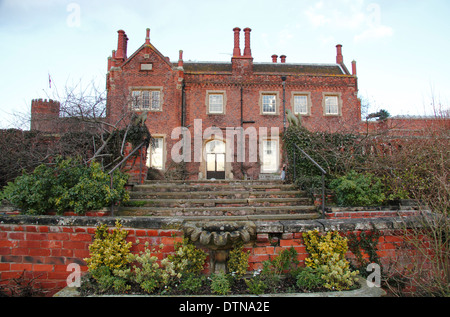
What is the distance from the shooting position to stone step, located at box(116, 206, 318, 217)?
6035mm

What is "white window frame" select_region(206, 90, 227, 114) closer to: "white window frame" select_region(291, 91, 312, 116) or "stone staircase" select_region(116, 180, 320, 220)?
"white window frame" select_region(291, 91, 312, 116)

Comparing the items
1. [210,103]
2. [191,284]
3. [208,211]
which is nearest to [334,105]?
[210,103]

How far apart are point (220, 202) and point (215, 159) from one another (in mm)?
10946

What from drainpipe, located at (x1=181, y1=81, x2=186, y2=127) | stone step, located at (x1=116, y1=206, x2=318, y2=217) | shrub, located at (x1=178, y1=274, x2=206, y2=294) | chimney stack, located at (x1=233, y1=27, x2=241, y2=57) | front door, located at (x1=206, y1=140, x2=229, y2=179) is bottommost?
shrub, located at (x1=178, y1=274, x2=206, y2=294)

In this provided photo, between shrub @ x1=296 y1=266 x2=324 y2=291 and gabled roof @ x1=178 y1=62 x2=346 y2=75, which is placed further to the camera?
gabled roof @ x1=178 y1=62 x2=346 y2=75

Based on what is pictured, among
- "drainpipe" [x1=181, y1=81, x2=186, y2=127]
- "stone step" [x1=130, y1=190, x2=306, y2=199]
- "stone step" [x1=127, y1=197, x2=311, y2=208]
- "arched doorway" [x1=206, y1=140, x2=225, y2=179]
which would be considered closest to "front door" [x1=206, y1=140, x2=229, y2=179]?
"arched doorway" [x1=206, y1=140, x2=225, y2=179]

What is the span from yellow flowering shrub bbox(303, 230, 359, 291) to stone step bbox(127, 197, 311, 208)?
341 centimetres

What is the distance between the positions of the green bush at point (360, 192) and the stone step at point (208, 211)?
0.75 metres

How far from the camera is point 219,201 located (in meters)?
6.50

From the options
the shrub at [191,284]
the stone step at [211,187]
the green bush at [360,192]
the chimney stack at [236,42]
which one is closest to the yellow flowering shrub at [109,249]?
the shrub at [191,284]

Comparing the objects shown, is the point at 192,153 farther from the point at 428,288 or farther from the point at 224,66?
the point at 428,288

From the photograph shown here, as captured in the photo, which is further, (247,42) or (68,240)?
(247,42)

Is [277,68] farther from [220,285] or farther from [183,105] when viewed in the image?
[220,285]

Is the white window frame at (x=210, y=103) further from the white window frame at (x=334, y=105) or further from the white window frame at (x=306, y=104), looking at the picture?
the white window frame at (x=334, y=105)
